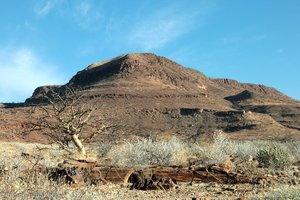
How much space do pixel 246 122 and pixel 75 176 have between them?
273 feet

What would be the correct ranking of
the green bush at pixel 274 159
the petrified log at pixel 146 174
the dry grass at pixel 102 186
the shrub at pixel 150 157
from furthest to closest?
the shrub at pixel 150 157, the green bush at pixel 274 159, the petrified log at pixel 146 174, the dry grass at pixel 102 186

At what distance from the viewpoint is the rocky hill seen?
3526 inches

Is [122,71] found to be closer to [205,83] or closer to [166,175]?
[205,83]

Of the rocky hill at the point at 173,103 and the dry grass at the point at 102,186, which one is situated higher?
the rocky hill at the point at 173,103

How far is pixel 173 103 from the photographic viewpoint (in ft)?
364

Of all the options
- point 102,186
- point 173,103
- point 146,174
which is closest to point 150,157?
point 146,174

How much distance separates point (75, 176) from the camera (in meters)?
12.6

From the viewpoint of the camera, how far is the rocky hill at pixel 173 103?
294ft

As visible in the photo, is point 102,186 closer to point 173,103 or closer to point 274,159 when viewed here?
point 274,159

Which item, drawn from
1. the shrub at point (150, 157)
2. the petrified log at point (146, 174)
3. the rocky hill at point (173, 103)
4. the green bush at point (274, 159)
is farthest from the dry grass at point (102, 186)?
the rocky hill at point (173, 103)

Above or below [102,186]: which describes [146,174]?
above

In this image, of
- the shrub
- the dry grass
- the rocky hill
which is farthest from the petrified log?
the rocky hill

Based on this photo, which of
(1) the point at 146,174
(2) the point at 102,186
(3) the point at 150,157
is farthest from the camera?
(3) the point at 150,157

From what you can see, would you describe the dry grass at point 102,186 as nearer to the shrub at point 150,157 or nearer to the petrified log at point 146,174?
the shrub at point 150,157
